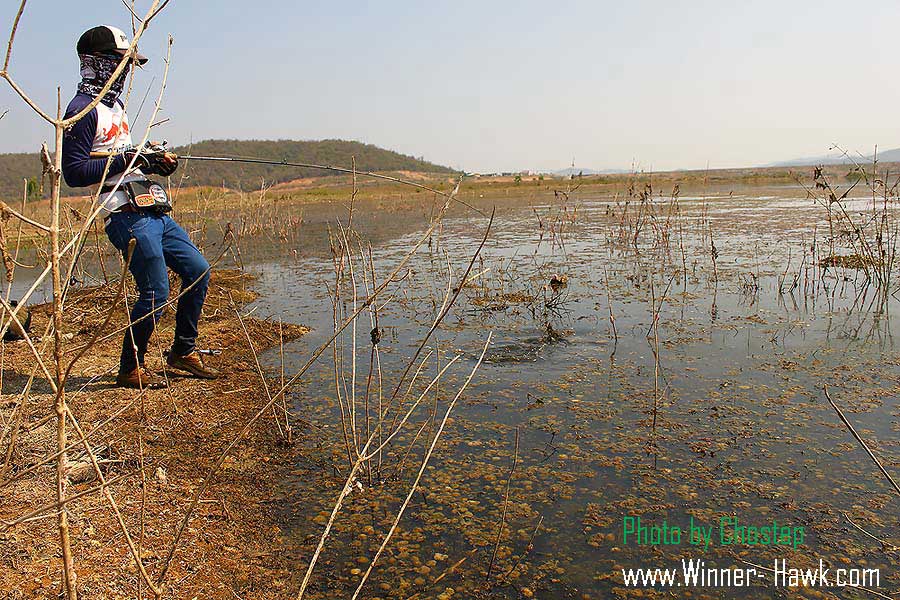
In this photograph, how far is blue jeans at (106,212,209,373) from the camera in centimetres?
346

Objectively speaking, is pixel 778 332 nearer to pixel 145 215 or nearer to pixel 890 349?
pixel 890 349

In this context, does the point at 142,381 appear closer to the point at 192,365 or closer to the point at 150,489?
the point at 192,365

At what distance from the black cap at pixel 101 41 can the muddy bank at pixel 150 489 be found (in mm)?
1603

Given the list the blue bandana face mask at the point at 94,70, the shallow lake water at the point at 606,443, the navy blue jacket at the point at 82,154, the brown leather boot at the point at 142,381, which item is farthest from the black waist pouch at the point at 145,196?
the shallow lake water at the point at 606,443

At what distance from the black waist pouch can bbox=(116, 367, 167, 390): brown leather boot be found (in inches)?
34.5

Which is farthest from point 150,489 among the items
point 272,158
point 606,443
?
point 272,158

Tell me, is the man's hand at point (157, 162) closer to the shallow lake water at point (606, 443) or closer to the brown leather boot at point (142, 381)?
the brown leather boot at point (142, 381)

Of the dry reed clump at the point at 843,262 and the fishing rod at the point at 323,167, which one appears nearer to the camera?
the fishing rod at the point at 323,167

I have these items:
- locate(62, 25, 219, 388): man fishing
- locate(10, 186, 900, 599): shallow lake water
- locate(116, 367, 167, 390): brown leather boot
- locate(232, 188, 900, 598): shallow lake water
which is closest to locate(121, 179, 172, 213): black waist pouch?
locate(62, 25, 219, 388): man fishing

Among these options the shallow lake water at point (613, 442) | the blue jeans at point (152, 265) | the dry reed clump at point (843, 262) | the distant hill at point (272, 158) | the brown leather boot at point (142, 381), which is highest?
the distant hill at point (272, 158)

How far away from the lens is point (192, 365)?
407 centimetres

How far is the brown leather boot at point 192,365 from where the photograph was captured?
404cm

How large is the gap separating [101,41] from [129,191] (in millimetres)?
734

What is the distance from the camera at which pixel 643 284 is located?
275 inches
